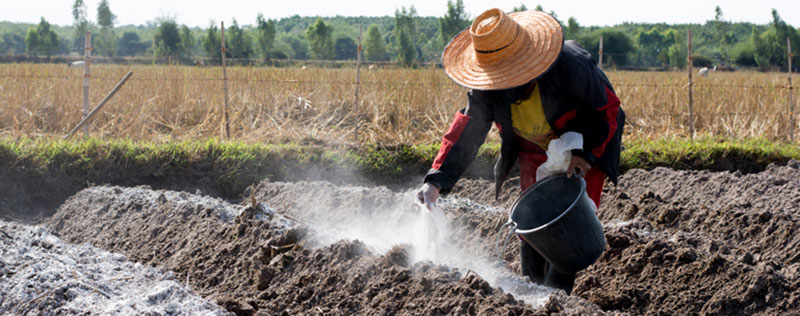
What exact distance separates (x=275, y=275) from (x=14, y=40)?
96.7m

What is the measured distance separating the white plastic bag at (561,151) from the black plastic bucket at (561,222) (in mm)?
50

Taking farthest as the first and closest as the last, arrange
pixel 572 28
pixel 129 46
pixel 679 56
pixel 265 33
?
1. pixel 129 46
2. pixel 679 56
3. pixel 572 28
4. pixel 265 33

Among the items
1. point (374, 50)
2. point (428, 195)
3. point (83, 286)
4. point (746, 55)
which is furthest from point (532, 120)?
point (746, 55)

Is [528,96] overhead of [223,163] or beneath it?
overhead

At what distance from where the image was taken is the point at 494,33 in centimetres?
257

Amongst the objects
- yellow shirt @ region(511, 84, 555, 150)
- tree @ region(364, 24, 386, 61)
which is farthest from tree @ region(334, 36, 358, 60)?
yellow shirt @ region(511, 84, 555, 150)

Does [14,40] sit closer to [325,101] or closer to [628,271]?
[325,101]

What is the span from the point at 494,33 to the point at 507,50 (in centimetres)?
9

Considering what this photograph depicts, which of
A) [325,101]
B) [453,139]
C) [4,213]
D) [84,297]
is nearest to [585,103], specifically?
[453,139]

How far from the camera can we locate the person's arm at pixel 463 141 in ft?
9.37

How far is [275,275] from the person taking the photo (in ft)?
10.4

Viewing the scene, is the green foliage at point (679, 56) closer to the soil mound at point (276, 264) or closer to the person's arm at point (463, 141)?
the soil mound at point (276, 264)

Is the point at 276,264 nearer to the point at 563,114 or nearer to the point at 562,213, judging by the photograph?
the point at 562,213

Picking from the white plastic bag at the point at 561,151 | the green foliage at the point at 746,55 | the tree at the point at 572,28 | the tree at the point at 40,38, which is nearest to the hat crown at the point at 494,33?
the white plastic bag at the point at 561,151
